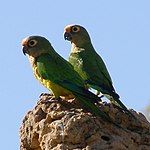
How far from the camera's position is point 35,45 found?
10.7 m

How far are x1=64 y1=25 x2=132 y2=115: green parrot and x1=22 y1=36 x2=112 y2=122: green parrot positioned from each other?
22.2 inches

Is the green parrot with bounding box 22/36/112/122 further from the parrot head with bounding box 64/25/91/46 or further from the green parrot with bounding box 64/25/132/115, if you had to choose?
the parrot head with bounding box 64/25/91/46

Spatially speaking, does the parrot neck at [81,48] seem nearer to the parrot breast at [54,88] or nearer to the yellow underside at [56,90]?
the parrot breast at [54,88]

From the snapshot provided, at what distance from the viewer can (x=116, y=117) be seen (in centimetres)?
934

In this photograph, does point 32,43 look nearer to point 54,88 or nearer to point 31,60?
point 31,60

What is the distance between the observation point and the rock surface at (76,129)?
28.2 feet

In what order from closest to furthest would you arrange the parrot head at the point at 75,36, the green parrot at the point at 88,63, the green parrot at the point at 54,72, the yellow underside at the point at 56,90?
the green parrot at the point at 54,72 → the yellow underside at the point at 56,90 → the green parrot at the point at 88,63 → the parrot head at the point at 75,36

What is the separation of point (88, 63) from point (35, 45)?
4.61ft

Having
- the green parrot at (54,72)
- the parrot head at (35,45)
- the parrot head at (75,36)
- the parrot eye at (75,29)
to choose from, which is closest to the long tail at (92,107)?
the green parrot at (54,72)

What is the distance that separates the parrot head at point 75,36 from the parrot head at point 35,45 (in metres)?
2.06

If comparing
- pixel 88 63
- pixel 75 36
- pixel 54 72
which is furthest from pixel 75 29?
pixel 54 72

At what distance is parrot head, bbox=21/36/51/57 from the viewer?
1066cm

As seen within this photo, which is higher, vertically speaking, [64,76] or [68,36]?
[68,36]

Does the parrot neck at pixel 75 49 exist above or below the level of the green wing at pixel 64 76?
above
